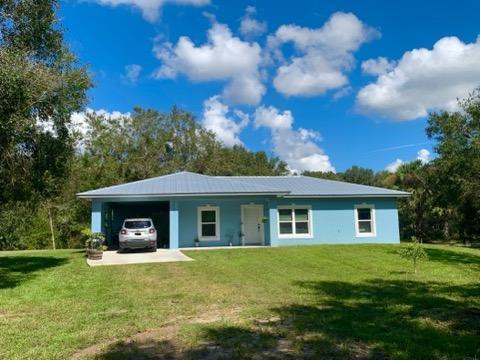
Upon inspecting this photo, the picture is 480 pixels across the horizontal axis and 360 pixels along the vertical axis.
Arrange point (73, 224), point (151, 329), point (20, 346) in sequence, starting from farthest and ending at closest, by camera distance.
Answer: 1. point (73, 224)
2. point (151, 329)
3. point (20, 346)

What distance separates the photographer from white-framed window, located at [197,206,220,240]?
23.7m

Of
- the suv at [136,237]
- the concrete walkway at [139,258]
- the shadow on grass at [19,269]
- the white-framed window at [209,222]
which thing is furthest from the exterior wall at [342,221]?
the shadow on grass at [19,269]

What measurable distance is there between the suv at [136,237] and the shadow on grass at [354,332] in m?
12.2

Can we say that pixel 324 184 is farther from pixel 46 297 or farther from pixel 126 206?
pixel 46 297

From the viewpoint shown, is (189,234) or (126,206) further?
(126,206)

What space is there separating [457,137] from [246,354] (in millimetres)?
16998

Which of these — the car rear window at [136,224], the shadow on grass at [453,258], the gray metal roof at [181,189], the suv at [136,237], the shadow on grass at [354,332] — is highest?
the gray metal roof at [181,189]

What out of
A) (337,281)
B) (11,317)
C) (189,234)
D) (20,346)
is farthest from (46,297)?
(189,234)

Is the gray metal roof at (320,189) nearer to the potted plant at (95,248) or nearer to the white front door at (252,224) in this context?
the white front door at (252,224)

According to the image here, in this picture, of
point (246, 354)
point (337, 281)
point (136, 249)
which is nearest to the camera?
point (246, 354)

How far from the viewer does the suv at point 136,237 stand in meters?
19.8

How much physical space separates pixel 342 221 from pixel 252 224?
5.35 metres

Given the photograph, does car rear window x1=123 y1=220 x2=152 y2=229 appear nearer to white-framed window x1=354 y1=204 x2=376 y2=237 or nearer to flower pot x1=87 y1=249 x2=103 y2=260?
flower pot x1=87 y1=249 x2=103 y2=260

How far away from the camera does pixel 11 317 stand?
7930mm
